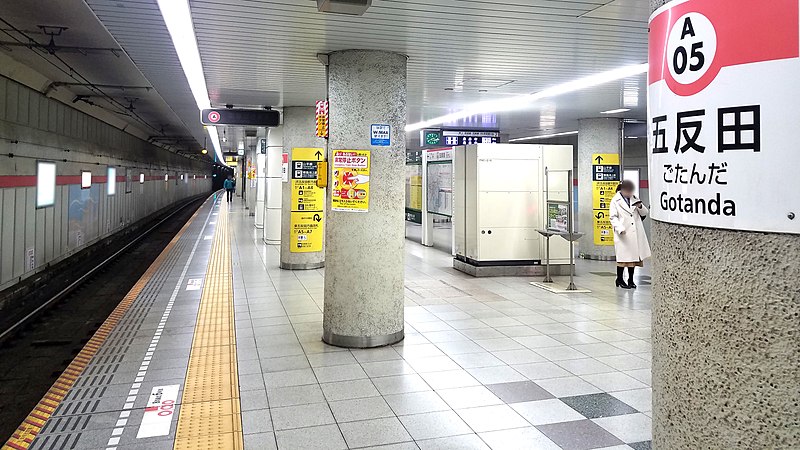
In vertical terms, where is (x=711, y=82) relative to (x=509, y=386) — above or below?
above

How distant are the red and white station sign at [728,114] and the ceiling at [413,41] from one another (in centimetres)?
329

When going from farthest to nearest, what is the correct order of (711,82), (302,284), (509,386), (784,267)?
(302,284) → (509,386) → (711,82) → (784,267)

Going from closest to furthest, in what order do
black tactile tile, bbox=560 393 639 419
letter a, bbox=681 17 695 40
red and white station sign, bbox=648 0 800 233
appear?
red and white station sign, bbox=648 0 800 233
letter a, bbox=681 17 695 40
black tactile tile, bbox=560 393 639 419

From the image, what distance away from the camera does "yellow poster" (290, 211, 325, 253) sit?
10180 millimetres

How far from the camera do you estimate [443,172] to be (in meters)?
12.5

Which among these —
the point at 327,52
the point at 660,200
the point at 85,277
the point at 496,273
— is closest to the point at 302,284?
the point at 496,273

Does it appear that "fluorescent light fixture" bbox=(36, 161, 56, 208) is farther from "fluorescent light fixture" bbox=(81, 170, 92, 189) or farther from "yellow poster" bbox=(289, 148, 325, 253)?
"yellow poster" bbox=(289, 148, 325, 253)

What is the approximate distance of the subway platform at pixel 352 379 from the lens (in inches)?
133

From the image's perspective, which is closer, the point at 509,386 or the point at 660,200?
the point at 660,200

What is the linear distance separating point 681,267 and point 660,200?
18cm

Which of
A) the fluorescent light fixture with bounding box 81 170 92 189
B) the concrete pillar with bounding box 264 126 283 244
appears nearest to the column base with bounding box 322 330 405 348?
the concrete pillar with bounding box 264 126 283 244

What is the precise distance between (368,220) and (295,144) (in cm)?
532

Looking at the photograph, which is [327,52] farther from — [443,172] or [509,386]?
[443,172]

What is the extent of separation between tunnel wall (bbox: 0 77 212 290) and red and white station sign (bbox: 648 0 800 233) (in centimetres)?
946
